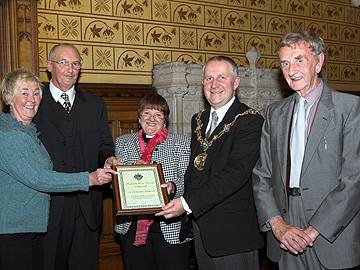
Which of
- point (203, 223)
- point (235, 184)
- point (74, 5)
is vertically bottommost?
point (203, 223)

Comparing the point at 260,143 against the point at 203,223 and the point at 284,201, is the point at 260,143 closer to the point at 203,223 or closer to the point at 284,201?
the point at 284,201

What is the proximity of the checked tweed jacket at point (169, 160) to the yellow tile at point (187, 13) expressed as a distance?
7.14ft

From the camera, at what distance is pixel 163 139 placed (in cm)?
315

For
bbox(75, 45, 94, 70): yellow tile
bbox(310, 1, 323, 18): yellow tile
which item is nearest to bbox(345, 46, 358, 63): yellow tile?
bbox(310, 1, 323, 18): yellow tile

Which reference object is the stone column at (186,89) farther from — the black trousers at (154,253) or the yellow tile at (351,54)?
the yellow tile at (351,54)

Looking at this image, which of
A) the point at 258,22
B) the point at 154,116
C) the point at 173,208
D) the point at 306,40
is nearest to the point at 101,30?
the point at 154,116

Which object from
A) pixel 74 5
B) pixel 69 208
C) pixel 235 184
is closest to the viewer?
pixel 235 184

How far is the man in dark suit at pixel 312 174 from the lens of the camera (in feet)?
7.41

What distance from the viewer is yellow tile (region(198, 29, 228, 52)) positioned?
205 inches

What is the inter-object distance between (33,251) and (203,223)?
0.96 m

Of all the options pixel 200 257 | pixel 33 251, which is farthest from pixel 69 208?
pixel 200 257

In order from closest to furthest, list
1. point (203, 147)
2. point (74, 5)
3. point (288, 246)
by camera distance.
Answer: point (288, 246), point (203, 147), point (74, 5)

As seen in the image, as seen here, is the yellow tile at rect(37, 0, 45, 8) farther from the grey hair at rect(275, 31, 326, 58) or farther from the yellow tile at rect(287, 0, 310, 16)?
the yellow tile at rect(287, 0, 310, 16)

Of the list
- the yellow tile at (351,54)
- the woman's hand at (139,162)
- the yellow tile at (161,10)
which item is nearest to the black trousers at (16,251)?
the woman's hand at (139,162)
